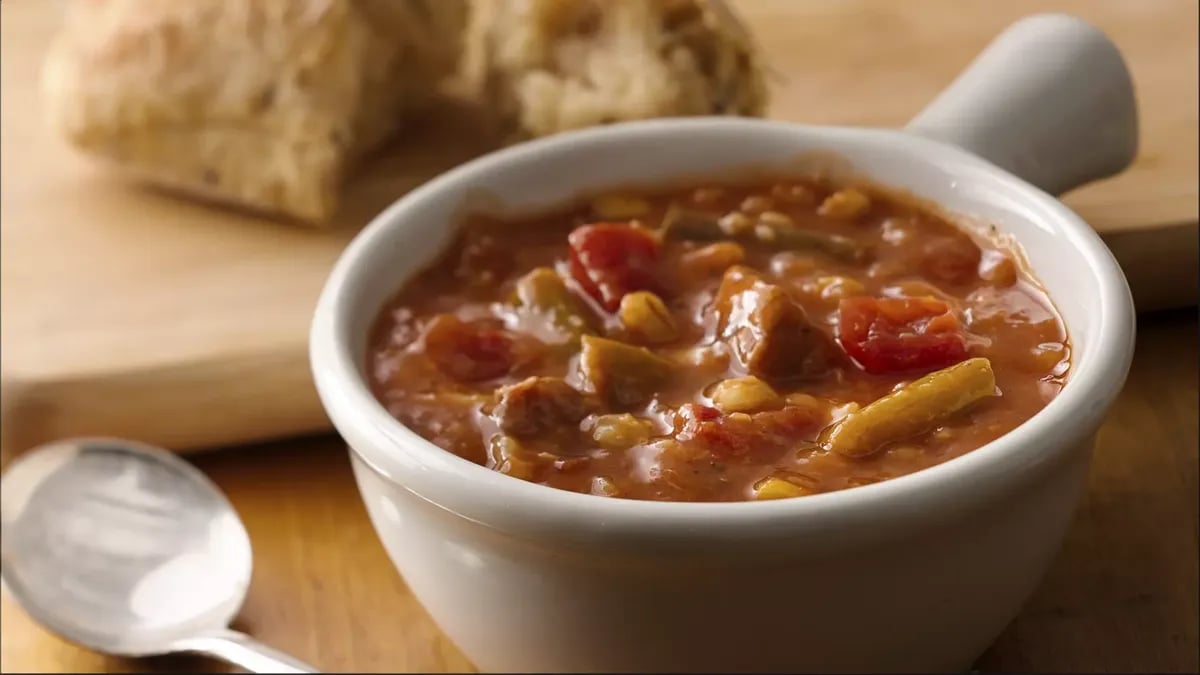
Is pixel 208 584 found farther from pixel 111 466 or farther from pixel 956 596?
pixel 956 596

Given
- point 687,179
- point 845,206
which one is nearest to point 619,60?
point 687,179

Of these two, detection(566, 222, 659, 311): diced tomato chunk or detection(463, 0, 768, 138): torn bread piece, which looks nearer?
detection(566, 222, 659, 311): diced tomato chunk

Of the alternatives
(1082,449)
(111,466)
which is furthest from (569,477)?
(111,466)

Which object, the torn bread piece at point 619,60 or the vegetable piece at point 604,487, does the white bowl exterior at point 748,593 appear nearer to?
the vegetable piece at point 604,487

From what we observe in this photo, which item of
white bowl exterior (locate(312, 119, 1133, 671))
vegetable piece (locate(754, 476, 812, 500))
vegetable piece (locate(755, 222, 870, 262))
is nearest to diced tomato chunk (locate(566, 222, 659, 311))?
vegetable piece (locate(755, 222, 870, 262))

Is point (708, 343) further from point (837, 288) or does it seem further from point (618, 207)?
point (618, 207)

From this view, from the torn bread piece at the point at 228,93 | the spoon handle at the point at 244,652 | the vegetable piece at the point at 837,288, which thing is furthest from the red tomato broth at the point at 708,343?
the torn bread piece at the point at 228,93

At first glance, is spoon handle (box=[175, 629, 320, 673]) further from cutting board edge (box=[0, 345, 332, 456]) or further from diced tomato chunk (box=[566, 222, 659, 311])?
diced tomato chunk (box=[566, 222, 659, 311])
